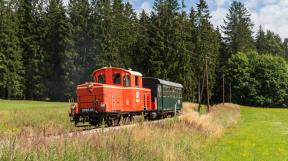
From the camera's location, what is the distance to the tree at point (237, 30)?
112262mm

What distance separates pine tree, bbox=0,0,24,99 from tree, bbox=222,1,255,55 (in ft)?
181

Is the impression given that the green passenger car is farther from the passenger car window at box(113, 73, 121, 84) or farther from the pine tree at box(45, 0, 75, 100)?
the pine tree at box(45, 0, 75, 100)

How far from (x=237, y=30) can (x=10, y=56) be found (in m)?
58.9

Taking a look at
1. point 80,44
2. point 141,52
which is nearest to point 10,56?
point 80,44

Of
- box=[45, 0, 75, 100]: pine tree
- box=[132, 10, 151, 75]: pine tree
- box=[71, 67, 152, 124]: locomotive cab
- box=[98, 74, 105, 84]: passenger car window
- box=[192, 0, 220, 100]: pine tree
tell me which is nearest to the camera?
box=[71, 67, 152, 124]: locomotive cab

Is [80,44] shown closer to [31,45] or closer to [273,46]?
[31,45]

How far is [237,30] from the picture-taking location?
112m

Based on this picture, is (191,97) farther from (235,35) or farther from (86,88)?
(86,88)

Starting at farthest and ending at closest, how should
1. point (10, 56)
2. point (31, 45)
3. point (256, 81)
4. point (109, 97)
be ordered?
point (256, 81), point (31, 45), point (10, 56), point (109, 97)

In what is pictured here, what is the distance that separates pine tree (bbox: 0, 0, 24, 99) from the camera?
72.7 meters

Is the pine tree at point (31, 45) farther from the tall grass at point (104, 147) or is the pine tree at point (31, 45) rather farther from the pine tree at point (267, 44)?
the pine tree at point (267, 44)

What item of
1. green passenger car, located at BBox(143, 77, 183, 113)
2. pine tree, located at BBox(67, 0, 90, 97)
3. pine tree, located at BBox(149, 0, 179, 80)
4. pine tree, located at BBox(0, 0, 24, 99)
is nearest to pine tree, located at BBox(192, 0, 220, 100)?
pine tree, located at BBox(149, 0, 179, 80)

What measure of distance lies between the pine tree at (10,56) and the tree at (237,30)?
2178 inches

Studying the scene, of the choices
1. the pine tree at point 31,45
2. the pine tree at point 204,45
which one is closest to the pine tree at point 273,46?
the pine tree at point 204,45
